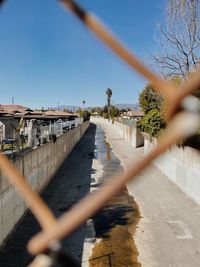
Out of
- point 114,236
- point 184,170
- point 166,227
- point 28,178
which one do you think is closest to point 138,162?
point 114,236

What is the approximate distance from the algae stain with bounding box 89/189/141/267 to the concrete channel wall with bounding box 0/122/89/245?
91.4 inches

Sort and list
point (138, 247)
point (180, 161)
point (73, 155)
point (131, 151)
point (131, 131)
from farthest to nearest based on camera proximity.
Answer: point (131, 131) < point (131, 151) < point (73, 155) < point (180, 161) < point (138, 247)

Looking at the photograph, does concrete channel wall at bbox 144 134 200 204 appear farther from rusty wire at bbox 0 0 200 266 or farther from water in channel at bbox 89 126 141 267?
rusty wire at bbox 0 0 200 266

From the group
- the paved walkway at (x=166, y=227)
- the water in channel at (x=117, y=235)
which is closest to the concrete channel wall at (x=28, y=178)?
the water in channel at (x=117, y=235)

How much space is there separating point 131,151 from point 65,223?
99.6 ft

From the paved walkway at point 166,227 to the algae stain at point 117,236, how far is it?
23cm

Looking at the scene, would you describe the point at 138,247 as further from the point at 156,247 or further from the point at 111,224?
the point at 111,224

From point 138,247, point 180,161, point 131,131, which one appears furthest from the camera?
point 131,131

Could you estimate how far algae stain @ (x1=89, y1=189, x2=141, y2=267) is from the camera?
8.49m

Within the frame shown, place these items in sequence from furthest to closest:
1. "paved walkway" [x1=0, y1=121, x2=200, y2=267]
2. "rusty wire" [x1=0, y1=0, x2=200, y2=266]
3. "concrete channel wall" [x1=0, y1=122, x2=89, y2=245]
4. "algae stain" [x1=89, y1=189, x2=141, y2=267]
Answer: "concrete channel wall" [x1=0, y1=122, x2=89, y2=245]
"paved walkway" [x1=0, y1=121, x2=200, y2=267]
"algae stain" [x1=89, y1=189, x2=141, y2=267]
"rusty wire" [x1=0, y1=0, x2=200, y2=266]

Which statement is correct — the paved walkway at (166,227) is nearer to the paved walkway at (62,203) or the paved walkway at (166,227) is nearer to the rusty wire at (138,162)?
the paved walkway at (62,203)

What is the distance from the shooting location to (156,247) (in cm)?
941

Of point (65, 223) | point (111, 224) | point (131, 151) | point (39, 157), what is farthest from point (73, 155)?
point (65, 223)

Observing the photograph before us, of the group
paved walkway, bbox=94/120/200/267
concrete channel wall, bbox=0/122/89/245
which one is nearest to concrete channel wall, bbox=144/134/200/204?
paved walkway, bbox=94/120/200/267
